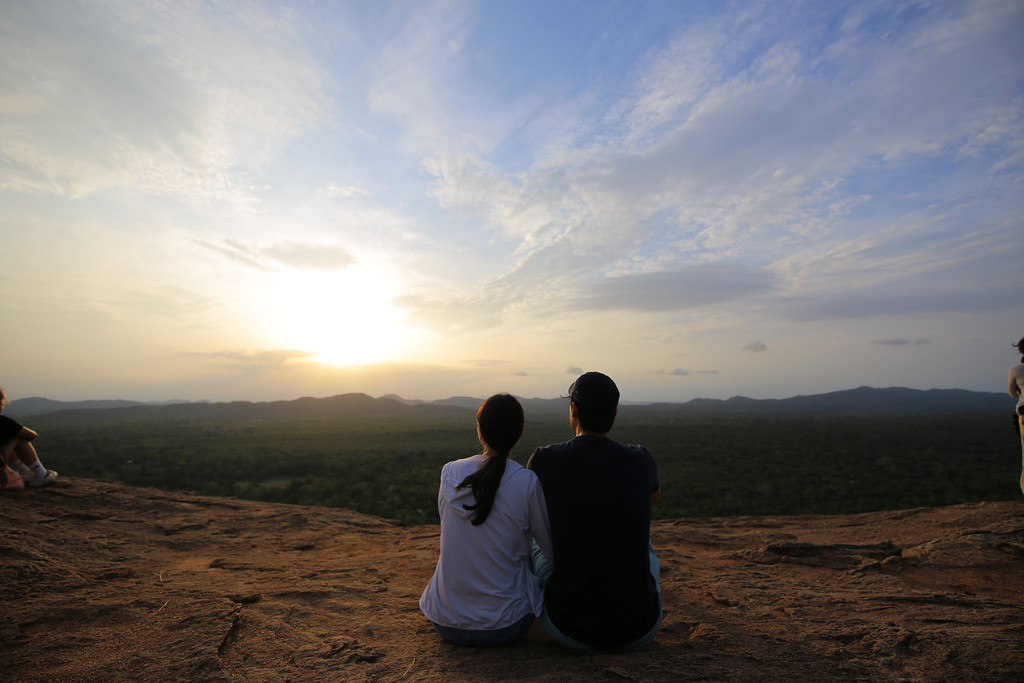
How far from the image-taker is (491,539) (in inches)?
109

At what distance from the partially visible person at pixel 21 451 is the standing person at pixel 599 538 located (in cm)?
732

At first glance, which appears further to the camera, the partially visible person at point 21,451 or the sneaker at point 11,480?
the sneaker at point 11,480

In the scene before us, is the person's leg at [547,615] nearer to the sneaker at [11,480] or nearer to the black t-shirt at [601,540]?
the black t-shirt at [601,540]

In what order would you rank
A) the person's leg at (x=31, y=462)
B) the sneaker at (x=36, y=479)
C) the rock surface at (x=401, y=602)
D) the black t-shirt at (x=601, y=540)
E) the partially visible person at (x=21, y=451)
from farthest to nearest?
the sneaker at (x=36, y=479), the person's leg at (x=31, y=462), the partially visible person at (x=21, y=451), the rock surface at (x=401, y=602), the black t-shirt at (x=601, y=540)

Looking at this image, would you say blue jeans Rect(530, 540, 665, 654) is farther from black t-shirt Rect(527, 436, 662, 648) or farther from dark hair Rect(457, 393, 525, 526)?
dark hair Rect(457, 393, 525, 526)

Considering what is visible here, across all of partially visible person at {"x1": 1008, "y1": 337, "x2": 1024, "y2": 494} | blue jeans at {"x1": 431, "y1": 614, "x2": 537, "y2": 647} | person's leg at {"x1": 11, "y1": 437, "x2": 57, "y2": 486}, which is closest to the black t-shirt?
blue jeans at {"x1": 431, "y1": 614, "x2": 537, "y2": 647}

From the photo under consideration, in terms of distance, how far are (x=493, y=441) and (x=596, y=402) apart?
2.15 feet

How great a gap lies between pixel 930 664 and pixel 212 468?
66.3ft

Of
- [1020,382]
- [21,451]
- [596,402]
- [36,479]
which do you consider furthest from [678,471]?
[21,451]

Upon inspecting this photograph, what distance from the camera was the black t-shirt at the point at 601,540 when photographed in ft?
8.46

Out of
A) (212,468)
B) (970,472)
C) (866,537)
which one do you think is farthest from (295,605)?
(970,472)

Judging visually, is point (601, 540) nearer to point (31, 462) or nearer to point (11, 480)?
point (11, 480)

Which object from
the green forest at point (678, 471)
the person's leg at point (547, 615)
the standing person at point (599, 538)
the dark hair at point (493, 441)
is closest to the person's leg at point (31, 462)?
the green forest at point (678, 471)

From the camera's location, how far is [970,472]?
17.1 metres
